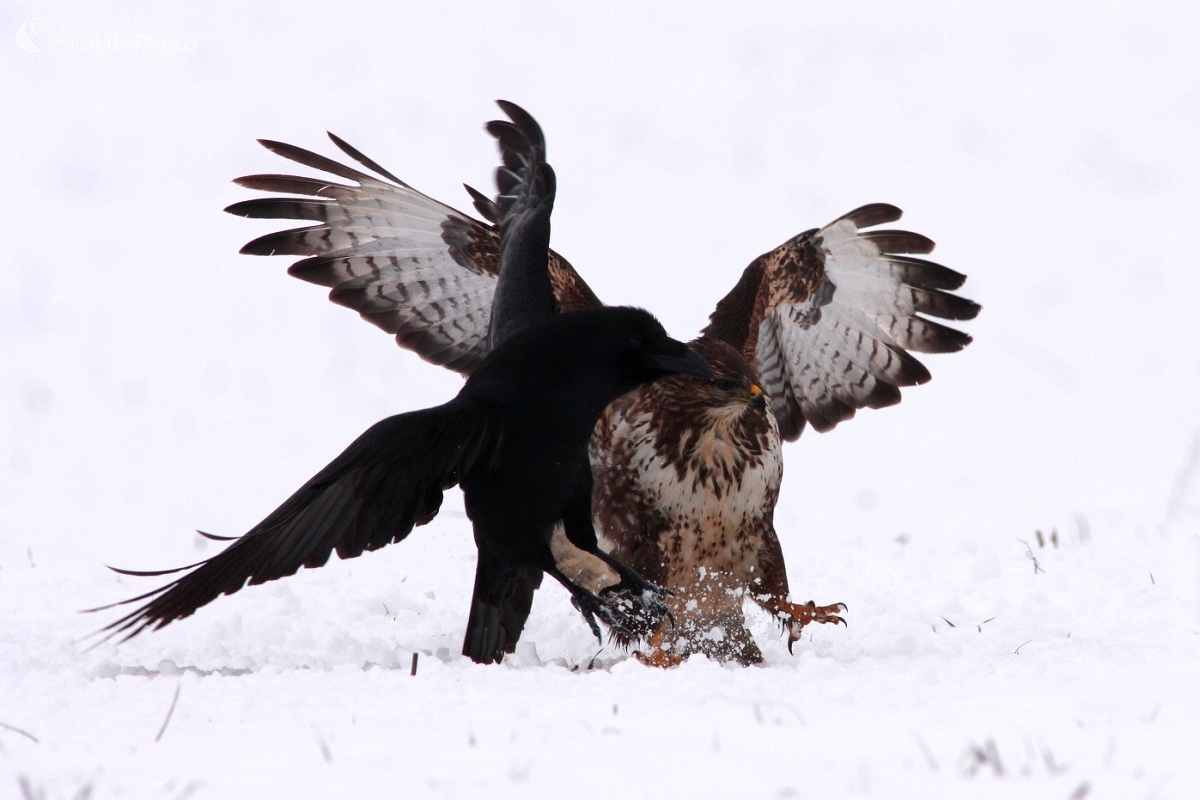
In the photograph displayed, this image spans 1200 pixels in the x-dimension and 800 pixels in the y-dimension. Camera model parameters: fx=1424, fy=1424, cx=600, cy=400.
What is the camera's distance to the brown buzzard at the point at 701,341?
15.4 feet

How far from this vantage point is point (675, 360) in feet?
13.6

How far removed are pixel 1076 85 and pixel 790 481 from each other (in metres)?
7.79

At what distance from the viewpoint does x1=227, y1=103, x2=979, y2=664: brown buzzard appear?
471 cm

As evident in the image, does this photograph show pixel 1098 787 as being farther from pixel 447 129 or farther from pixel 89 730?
pixel 447 129

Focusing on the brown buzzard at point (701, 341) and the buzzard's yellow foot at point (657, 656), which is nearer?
the buzzard's yellow foot at point (657, 656)

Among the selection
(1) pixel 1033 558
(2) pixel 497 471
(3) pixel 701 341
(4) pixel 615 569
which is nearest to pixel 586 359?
(2) pixel 497 471

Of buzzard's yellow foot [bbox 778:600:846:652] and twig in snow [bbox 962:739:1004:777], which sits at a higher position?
buzzard's yellow foot [bbox 778:600:846:652]

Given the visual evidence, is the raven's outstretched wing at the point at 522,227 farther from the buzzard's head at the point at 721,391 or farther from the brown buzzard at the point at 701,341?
the buzzard's head at the point at 721,391

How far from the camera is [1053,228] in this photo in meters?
13.3

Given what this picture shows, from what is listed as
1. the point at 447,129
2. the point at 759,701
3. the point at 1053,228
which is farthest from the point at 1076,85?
the point at 759,701

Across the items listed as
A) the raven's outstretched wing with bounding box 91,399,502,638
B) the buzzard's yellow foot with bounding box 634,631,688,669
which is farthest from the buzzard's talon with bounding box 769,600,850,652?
the raven's outstretched wing with bounding box 91,399,502,638

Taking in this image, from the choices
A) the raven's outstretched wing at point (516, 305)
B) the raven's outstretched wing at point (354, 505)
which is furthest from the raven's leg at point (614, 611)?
the raven's outstretched wing at point (354, 505)

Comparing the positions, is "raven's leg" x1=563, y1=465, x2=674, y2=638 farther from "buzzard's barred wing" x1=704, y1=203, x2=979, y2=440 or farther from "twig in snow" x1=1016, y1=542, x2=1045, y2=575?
"twig in snow" x1=1016, y1=542, x2=1045, y2=575

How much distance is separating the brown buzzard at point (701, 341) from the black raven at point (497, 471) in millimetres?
483
